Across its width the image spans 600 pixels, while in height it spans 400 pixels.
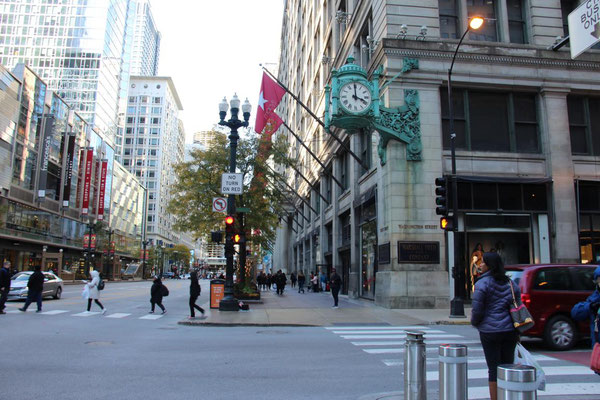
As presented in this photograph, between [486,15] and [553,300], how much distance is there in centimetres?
1649

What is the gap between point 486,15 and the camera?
21766 millimetres

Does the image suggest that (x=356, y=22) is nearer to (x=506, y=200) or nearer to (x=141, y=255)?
(x=506, y=200)

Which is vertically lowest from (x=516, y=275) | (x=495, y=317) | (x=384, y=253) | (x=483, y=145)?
(x=495, y=317)

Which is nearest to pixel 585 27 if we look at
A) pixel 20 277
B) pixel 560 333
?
pixel 560 333

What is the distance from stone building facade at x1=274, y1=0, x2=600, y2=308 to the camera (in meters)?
19.4

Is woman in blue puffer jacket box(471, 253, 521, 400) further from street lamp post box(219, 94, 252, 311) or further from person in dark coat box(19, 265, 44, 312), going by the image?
person in dark coat box(19, 265, 44, 312)

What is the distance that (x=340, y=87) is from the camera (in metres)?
18.5

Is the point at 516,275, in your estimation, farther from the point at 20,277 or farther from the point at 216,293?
the point at 20,277

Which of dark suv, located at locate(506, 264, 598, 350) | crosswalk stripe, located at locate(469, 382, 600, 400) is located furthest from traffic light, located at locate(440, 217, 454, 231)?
crosswalk stripe, located at locate(469, 382, 600, 400)

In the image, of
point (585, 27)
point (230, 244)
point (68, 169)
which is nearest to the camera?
point (585, 27)

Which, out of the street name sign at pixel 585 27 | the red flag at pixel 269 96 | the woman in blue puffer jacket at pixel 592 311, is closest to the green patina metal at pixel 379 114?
the red flag at pixel 269 96

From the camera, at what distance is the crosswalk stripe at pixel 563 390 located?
244 inches

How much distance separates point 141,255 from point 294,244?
59.1 meters

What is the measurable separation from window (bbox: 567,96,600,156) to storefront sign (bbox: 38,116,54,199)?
5365 cm
